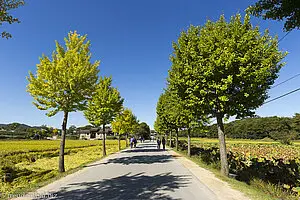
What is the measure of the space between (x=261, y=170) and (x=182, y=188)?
5.67m

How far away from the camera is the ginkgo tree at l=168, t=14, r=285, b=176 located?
8.76 meters

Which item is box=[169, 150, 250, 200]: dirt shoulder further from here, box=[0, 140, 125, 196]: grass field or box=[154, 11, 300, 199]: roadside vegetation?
box=[0, 140, 125, 196]: grass field

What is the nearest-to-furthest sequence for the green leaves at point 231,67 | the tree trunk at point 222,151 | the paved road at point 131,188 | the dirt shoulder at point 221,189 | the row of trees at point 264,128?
the dirt shoulder at point 221,189 < the paved road at point 131,188 < the green leaves at point 231,67 < the tree trunk at point 222,151 < the row of trees at point 264,128

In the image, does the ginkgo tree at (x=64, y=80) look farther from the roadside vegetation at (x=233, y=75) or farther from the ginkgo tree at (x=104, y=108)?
the ginkgo tree at (x=104, y=108)

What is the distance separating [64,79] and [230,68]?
8.68 metres

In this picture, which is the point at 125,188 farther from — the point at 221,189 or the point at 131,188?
the point at 221,189

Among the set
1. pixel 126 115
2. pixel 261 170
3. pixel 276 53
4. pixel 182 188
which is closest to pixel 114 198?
pixel 182 188

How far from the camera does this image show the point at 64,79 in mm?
11312

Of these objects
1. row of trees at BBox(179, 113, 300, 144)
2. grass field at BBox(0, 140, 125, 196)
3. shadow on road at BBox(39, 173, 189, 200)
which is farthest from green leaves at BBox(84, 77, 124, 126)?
row of trees at BBox(179, 113, 300, 144)

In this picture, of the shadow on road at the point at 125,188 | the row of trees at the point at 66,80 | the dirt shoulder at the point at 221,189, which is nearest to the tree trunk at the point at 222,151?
the dirt shoulder at the point at 221,189

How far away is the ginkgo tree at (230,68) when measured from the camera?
8758mm

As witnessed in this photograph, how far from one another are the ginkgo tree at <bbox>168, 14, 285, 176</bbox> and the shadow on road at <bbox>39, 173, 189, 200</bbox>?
343 cm

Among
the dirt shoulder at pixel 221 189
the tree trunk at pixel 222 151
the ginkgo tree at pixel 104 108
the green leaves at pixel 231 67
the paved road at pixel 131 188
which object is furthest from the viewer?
the ginkgo tree at pixel 104 108

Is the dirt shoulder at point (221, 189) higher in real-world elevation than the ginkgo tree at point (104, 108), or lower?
lower
